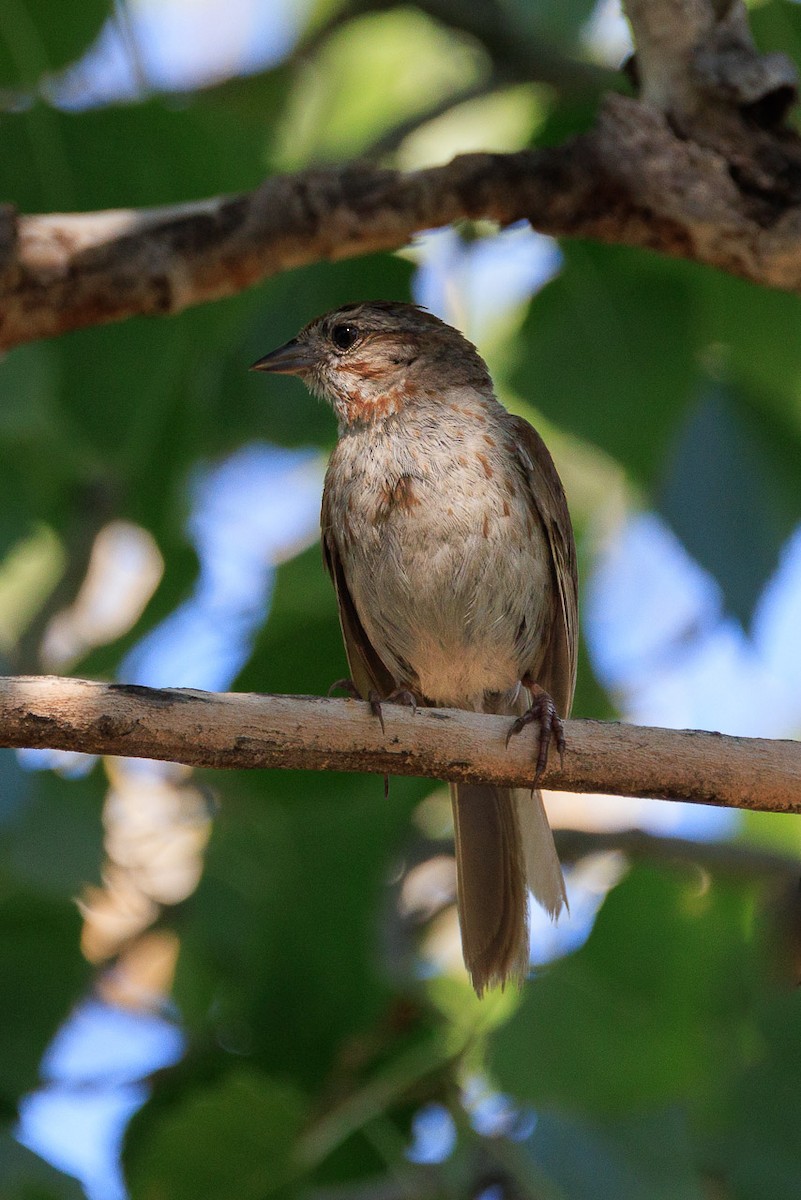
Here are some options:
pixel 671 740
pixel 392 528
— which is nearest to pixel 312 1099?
pixel 392 528

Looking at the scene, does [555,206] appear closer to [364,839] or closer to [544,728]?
[544,728]

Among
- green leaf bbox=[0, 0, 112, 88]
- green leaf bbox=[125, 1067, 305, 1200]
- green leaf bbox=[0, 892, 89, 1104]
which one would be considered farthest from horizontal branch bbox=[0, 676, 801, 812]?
green leaf bbox=[0, 0, 112, 88]

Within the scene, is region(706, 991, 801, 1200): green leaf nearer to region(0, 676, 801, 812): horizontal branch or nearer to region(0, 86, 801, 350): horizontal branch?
region(0, 676, 801, 812): horizontal branch

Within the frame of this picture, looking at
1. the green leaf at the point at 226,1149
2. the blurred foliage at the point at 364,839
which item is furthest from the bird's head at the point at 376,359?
the green leaf at the point at 226,1149

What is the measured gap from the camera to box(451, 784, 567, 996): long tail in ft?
13.4

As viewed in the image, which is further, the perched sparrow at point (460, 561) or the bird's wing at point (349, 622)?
the bird's wing at point (349, 622)

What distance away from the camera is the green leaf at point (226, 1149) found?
11.6ft

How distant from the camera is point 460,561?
418 centimetres

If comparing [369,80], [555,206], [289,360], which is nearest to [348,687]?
[289,360]

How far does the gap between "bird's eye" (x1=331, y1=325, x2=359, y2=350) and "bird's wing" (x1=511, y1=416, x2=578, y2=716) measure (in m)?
0.69

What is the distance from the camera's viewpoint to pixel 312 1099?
4.28 meters

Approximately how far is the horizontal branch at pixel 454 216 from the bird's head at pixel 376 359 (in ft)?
3.20

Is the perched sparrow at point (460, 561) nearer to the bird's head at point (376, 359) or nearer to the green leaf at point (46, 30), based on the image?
the bird's head at point (376, 359)

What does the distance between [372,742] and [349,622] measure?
6.18 ft
